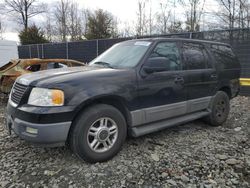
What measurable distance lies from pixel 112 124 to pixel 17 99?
4.57ft

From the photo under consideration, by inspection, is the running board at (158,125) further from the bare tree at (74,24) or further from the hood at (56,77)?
the bare tree at (74,24)

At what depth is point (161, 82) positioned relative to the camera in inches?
165

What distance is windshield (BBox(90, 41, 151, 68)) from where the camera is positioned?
164 inches

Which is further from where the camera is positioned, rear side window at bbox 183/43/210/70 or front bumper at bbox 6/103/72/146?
rear side window at bbox 183/43/210/70

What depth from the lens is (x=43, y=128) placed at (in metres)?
3.18

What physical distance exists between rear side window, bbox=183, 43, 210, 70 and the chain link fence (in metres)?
4.26

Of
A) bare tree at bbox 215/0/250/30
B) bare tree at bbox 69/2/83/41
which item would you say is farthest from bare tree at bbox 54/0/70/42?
bare tree at bbox 215/0/250/30

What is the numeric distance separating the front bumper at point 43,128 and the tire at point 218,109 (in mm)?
3276

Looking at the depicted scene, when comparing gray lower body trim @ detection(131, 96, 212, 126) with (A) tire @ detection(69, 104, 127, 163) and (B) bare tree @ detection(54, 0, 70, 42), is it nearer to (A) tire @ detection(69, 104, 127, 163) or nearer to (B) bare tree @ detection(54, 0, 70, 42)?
(A) tire @ detection(69, 104, 127, 163)

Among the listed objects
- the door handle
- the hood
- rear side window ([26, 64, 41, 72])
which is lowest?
the door handle

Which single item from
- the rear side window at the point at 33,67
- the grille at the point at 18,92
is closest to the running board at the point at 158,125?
the grille at the point at 18,92

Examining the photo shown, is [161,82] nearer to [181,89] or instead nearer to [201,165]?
[181,89]

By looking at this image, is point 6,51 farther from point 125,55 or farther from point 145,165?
point 145,165

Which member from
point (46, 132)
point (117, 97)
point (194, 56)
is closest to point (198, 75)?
point (194, 56)
